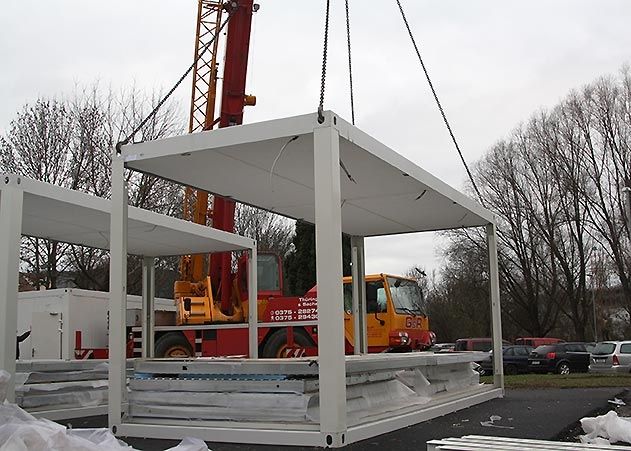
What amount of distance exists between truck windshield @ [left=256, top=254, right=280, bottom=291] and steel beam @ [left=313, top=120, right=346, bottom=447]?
37.0ft

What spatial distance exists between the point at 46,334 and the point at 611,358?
1843cm

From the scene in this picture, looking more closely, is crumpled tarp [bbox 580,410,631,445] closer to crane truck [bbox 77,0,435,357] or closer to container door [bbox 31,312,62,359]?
crane truck [bbox 77,0,435,357]

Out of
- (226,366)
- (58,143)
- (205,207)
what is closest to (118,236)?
(226,366)

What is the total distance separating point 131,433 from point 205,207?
8.73 metres

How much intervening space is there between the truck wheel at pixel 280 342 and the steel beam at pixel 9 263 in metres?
8.23

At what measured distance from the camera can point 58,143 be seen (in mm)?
26047

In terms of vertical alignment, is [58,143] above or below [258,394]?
above

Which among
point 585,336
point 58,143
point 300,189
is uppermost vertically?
point 58,143

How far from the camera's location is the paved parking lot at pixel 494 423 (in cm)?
622

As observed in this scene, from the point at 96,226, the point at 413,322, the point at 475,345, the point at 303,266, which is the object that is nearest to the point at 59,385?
the point at 96,226

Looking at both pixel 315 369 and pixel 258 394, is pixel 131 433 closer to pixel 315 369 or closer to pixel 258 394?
pixel 258 394

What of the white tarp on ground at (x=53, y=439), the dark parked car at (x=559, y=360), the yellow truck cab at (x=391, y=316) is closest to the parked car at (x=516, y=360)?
the dark parked car at (x=559, y=360)

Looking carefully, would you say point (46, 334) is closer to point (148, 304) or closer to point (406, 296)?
point (148, 304)

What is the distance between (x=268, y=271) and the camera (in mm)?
17469
